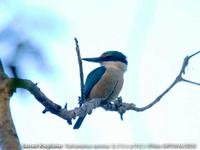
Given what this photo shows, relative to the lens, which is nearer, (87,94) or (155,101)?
(155,101)

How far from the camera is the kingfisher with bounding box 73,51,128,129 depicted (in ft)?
18.7

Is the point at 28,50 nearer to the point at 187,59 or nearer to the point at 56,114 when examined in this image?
the point at 56,114

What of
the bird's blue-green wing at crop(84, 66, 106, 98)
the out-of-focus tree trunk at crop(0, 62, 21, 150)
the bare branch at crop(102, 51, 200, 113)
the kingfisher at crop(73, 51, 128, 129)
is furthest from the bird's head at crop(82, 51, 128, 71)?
the out-of-focus tree trunk at crop(0, 62, 21, 150)

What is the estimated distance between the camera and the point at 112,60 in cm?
650

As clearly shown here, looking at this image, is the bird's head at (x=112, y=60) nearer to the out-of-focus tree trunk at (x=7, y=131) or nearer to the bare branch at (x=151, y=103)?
the bare branch at (x=151, y=103)

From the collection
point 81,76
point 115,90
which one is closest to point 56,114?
point 81,76

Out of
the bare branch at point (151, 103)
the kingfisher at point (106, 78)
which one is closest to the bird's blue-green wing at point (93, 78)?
the kingfisher at point (106, 78)

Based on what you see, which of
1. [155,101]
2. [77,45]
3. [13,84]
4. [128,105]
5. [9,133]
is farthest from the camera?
[128,105]

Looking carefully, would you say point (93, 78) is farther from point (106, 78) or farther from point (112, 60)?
point (112, 60)

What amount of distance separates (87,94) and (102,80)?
308mm

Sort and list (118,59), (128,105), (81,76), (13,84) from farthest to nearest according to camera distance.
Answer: (118,59)
(128,105)
(81,76)
(13,84)

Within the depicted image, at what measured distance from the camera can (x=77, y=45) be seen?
2.09m

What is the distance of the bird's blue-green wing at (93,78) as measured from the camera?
5855 mm

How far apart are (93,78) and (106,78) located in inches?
9.2
